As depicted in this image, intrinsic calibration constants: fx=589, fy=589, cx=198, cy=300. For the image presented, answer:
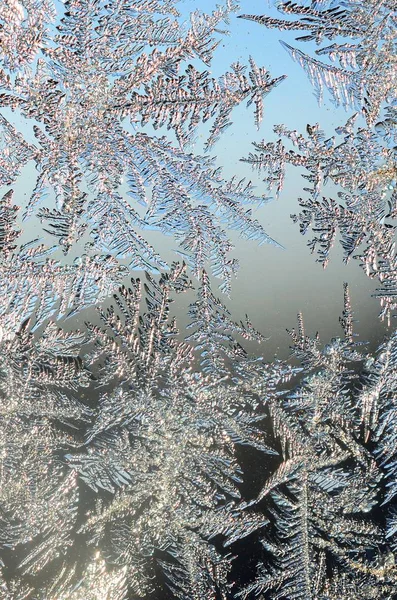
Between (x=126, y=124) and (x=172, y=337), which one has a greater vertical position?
(x=126, y=124)

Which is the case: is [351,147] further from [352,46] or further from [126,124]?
[126,124]

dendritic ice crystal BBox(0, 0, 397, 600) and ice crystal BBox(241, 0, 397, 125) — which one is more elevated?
ice crystal BBox(241, 0, 397, 125)

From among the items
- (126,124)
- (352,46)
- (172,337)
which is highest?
(352,46)

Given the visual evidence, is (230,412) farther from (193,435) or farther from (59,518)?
(59,518)

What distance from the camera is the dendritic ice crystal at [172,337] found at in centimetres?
45

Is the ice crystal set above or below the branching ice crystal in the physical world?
above

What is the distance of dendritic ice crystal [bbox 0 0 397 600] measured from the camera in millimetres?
450

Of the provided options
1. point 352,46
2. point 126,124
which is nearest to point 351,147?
point 352,46

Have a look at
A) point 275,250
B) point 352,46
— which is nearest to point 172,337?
point 275,250

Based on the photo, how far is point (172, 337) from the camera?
1.51ft

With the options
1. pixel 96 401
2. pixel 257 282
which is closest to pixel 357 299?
pixel 257 282

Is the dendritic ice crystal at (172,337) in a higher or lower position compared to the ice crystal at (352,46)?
lower

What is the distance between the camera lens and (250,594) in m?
0.44

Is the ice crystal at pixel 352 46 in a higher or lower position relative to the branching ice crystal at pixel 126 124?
higher
